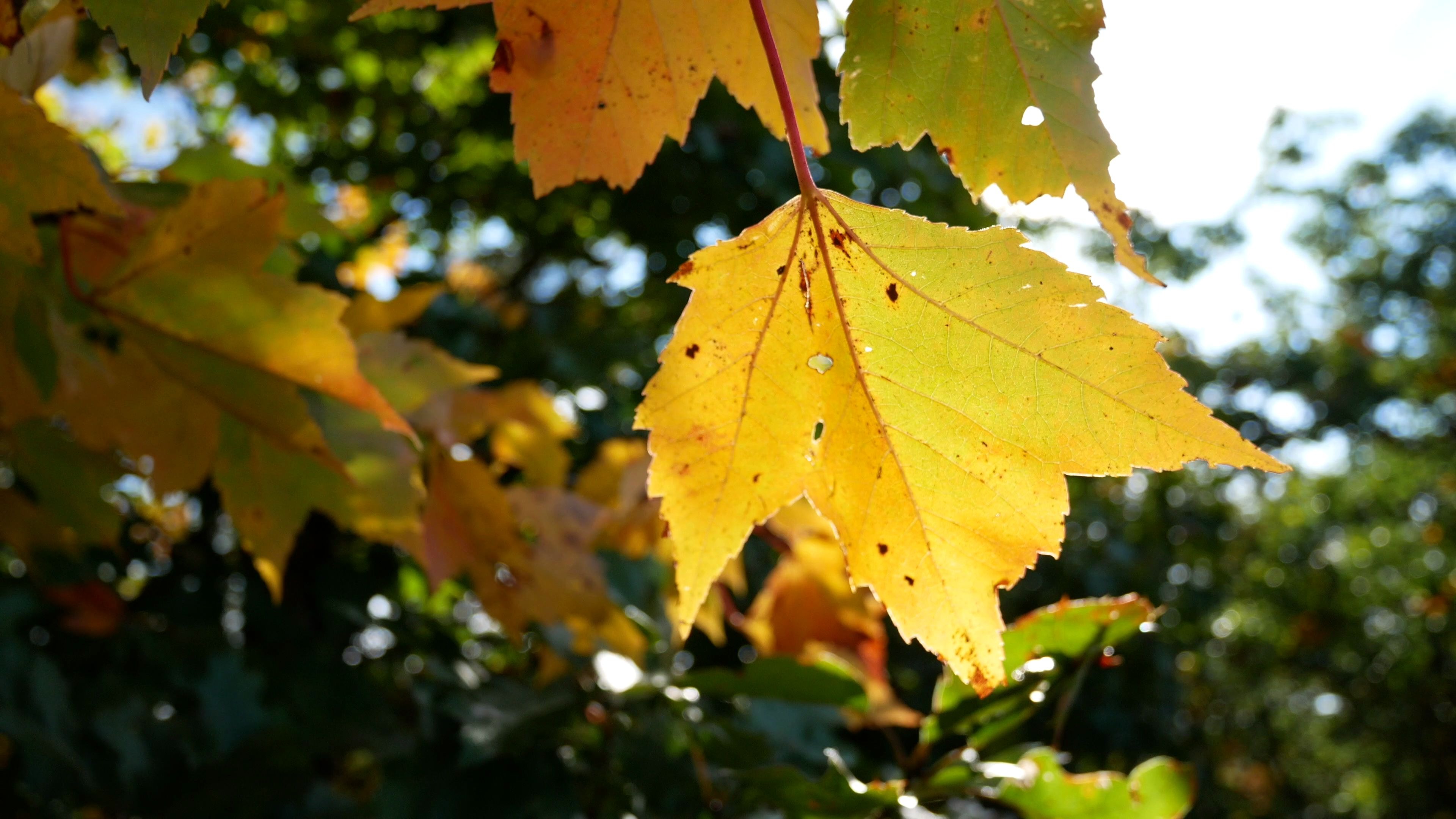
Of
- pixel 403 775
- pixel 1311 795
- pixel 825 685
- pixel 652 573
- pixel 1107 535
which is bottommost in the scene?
pixel 1311 795

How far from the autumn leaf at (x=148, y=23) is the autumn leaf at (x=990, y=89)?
1.01ft

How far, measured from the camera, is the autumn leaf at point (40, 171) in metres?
0.51

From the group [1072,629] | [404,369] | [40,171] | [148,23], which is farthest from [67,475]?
[1072,629]

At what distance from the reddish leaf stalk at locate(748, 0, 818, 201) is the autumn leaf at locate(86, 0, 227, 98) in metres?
0.25

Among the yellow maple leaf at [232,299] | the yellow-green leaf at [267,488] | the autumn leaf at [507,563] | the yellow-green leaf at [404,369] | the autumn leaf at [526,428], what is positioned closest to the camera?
the yellow maple leaf at [232,299]

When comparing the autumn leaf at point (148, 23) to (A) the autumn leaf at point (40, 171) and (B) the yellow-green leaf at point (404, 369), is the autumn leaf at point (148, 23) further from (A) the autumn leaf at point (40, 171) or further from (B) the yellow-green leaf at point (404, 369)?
(B) the yellow-green leaf at point (404, 369)

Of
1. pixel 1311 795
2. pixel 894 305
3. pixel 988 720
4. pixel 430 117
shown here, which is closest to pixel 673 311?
pixel 430 117

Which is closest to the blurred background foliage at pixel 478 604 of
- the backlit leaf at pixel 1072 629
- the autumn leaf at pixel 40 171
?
the backlit leaf at pixel 1072 629

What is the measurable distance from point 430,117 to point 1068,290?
2393 mm

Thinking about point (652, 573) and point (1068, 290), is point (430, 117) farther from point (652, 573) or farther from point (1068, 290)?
point (1068, 290)

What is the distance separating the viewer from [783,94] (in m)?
0.47

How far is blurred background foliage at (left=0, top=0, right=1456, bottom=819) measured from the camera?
0.93m

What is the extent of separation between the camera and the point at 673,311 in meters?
2.25

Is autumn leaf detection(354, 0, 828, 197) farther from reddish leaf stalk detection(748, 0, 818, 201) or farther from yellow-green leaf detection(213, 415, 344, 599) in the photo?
yellow-green leaf detection(213, 415, 344, 599)
